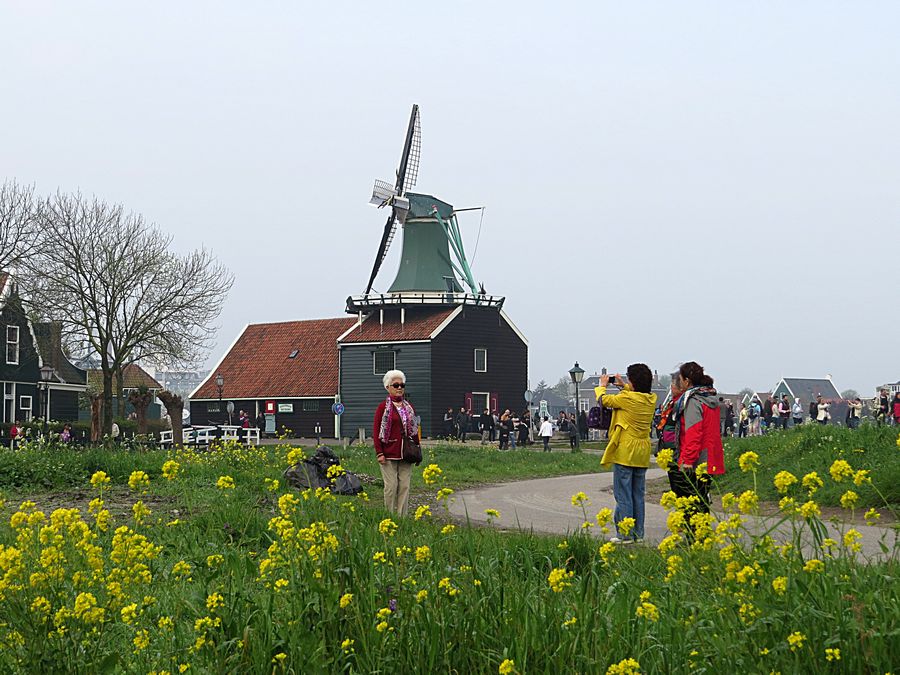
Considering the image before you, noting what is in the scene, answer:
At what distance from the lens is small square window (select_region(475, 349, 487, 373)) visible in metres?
52.9

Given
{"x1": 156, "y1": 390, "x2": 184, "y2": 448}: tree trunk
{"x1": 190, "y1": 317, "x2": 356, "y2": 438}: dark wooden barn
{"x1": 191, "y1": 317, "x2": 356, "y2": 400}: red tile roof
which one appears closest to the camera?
{"x1": 156, "y1": 390, "x2": 184, "y2": 448}: tree trunk

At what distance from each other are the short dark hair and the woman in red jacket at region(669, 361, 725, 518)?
602 mm

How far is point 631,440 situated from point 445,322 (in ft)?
137

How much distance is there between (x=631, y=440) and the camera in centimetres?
982

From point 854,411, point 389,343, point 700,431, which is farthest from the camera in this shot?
point 389,343

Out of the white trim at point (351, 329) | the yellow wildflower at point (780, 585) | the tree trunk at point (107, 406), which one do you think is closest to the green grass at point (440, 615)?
the yellow wildflower at point (780, 585)

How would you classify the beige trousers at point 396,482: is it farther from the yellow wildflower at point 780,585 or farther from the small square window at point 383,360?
the small square window at point 383,360

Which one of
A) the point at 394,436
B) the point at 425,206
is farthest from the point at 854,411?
the point at 394,436

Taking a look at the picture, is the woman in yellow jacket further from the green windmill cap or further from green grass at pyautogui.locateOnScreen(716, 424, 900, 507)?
the green windmill cap

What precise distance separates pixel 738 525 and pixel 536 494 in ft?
41.5

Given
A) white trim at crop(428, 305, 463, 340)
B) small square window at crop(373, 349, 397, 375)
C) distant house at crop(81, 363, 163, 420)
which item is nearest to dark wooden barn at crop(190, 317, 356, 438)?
small square window at crop(373, 349, 397, 375)

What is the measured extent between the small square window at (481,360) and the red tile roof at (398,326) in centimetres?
255

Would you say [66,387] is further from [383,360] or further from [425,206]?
[425,206]

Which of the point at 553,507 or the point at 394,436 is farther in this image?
the point at 553,507
